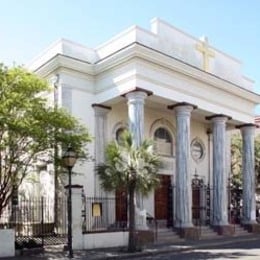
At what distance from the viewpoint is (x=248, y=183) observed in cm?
3066

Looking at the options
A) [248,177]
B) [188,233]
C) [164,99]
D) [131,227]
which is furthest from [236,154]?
[131,227]

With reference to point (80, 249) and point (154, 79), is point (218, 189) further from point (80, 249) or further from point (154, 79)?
point (80, 249)

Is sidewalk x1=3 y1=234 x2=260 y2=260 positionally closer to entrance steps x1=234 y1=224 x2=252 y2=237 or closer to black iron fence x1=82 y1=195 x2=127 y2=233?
black iron fence x1=82 y1=195 x2=127 y2=233

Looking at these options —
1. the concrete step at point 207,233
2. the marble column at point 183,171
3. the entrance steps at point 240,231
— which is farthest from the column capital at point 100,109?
the entrance steps at point 240,231

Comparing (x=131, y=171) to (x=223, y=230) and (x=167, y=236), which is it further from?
(x=223, y=230)

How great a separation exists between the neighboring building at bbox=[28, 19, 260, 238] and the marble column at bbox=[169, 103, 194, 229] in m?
0.05

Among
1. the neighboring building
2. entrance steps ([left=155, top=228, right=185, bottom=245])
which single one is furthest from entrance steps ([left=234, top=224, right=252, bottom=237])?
entrance steps ([left=155, top=228, right=185, bottom=245])

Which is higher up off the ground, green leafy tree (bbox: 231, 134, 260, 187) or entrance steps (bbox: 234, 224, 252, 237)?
green leafy tree (bbox: 231, 134, 260, 187)

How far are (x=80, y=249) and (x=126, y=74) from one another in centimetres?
848

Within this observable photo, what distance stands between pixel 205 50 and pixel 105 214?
10485 mm

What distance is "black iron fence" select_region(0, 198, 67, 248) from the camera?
2120 cm

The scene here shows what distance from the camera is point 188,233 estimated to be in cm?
2453

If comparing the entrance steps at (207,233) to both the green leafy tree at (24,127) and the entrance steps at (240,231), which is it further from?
the green leafy tree at (24,127)

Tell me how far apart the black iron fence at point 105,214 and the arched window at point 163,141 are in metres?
4.28
